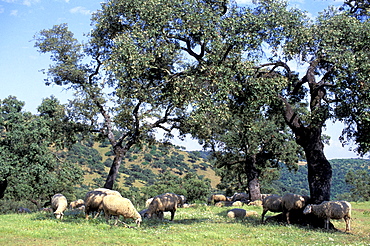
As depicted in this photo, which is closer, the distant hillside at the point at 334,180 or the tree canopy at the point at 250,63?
the tree canopy at the point at 250,63

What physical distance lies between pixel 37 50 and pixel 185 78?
1648 cm

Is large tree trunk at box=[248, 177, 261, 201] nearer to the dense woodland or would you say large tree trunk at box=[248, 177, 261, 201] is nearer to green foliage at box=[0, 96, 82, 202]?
the dense woodland

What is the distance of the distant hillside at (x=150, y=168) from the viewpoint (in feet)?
373

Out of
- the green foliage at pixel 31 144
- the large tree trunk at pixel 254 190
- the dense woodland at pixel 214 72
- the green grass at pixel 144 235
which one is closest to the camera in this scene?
the green grass at pixel 144 235

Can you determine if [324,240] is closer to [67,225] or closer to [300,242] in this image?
[300,242]

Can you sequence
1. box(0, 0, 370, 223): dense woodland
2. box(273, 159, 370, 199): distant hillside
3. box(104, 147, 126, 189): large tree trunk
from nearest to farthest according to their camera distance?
1. box(0, 0, 370, 223): dense woodland
2. box(104, 147, 126, 189): large tree trunk
3. box(273, 159, 370, 199): distant hillside

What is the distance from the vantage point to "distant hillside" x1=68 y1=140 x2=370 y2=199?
11356cm

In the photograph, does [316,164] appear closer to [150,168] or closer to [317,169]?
[317,169]

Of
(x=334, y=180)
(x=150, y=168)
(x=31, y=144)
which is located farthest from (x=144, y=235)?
(x=334, y=180)

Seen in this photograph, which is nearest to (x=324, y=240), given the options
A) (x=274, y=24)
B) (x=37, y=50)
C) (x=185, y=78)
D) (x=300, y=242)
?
(x=300, y=242)

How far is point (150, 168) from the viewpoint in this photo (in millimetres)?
142750

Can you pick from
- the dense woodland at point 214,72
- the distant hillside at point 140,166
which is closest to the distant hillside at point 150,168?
the distant hillside at point 140,166

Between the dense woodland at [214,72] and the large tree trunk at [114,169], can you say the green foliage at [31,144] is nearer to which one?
the dense woodland at [214,72]

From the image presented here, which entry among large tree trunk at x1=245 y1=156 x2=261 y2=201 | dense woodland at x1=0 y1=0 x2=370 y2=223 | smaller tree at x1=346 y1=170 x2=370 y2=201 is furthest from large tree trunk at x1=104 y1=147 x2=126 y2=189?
smaller tree at x1=346 y1=170 x2=370 y2=201
